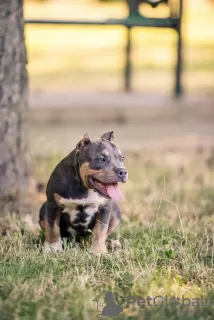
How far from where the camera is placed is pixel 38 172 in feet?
24.9

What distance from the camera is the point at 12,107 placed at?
631 cm

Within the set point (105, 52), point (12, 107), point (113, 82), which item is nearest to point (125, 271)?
point (12, 107)

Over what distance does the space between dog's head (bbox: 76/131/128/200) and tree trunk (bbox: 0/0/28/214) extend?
1497 mm

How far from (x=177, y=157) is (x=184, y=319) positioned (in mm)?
4307

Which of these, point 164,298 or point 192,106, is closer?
point 164,298

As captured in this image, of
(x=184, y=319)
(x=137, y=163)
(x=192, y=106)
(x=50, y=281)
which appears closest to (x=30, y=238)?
(x=50, y=281)

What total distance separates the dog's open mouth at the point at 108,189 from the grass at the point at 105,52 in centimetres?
624

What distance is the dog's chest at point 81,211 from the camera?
197 inches

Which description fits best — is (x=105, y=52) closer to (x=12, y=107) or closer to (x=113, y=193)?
(x=12, y=107)

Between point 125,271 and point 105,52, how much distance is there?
1021 centimetres

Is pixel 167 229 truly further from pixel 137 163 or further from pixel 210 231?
pixel 137 163

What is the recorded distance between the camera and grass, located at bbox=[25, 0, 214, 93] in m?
12.1

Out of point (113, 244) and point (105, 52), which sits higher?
point (113, 244)

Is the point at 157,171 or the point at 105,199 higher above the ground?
the point at 105,199
